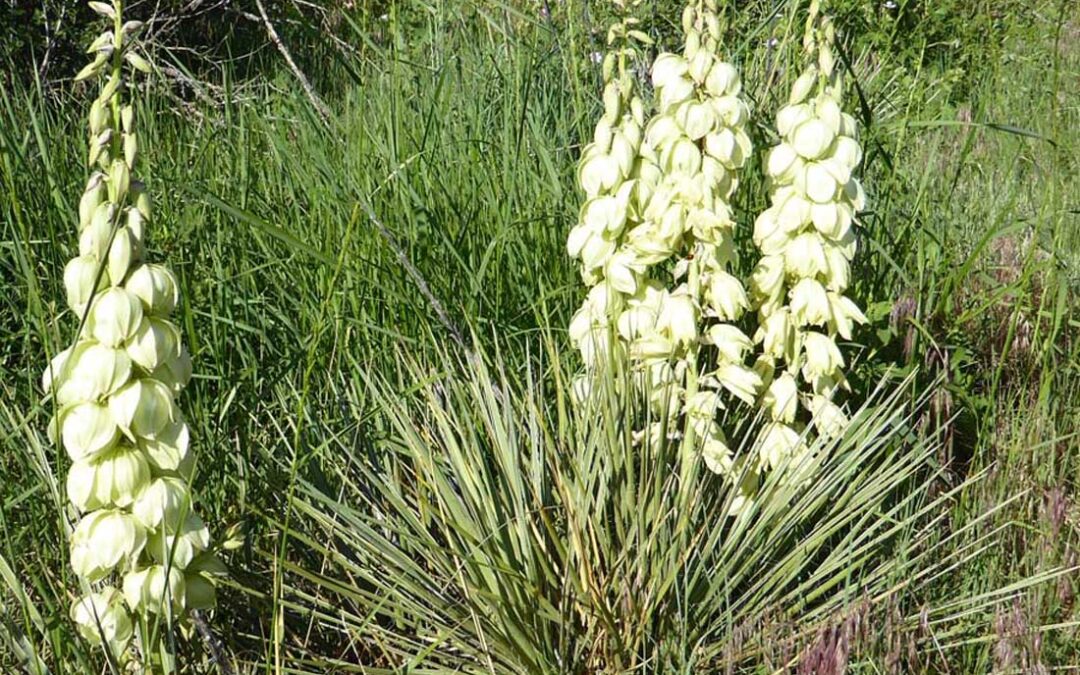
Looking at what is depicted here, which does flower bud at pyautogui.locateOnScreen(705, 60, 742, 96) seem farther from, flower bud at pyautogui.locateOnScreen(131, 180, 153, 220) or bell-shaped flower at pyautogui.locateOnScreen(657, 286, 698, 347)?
flower bud at pyautogui.locateOnScreen(131, 180, 153, 220)

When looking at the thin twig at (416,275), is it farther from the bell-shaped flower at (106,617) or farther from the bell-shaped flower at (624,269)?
the bell-shaped flower at (106,617)

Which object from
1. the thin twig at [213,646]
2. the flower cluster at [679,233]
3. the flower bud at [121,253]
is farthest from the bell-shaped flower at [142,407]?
the flower cluster at [679,233]

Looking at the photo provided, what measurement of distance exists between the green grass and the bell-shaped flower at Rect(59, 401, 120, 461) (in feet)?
0.49

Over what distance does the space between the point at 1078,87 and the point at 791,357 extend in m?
3.06

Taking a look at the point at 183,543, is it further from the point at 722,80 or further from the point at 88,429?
the point at 722,80

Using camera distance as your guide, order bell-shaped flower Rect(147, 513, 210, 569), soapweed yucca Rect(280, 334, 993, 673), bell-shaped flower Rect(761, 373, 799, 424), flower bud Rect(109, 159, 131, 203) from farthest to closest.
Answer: bell-shaped flower Rect(761, 373, 799, 424), soapweed yucca Rect(280, 334, 993, 673), bell-shaped flower Rect(147, 513, 210, 569), flower bud Rect(109, 159, 131, 203)

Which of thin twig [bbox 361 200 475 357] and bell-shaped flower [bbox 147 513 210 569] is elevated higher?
thin twig [bbox 361 200 475 357]

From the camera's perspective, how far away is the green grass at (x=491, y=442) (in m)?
1.40

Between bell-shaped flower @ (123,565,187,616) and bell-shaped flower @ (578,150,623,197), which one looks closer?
bell-shaped flower @ (123,565,187,616)

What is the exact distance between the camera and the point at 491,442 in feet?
5.30

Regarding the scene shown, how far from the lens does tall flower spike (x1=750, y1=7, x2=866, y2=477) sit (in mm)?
1492

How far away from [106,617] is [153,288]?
355mm

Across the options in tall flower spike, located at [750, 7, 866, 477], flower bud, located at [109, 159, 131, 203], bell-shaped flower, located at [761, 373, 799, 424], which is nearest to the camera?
flower bud, located at [109, 159, 131, 203]

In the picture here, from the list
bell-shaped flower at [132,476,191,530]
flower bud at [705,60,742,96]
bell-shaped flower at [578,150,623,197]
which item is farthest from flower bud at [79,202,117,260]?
flower bud at [705,60,742,96]
